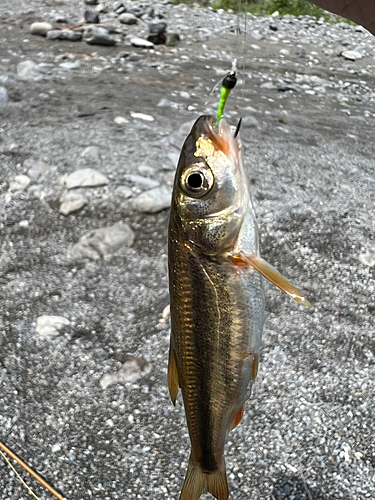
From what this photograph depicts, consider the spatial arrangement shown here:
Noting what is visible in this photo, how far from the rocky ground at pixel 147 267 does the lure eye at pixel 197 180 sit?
149cm

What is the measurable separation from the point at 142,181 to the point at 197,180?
338 cm

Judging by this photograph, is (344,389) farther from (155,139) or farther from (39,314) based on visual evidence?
(155,139)

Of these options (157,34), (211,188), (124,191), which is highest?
(211,188)

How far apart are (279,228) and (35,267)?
1.96 metres

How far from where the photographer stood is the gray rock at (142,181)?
5155 millimetres

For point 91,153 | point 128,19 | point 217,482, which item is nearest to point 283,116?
point 91,153

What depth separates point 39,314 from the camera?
4.19 m

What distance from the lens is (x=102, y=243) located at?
4695mm

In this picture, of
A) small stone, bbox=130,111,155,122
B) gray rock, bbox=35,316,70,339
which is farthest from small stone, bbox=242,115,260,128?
gray rock, bbox=35,316,70,339

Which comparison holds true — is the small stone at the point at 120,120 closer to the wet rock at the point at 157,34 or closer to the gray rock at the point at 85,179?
the gray rock at the point at 85,179

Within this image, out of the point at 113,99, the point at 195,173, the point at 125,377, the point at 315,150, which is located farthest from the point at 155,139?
the point at 195,173

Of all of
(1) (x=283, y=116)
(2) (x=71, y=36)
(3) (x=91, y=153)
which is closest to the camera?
(3) (x=91, y=153)

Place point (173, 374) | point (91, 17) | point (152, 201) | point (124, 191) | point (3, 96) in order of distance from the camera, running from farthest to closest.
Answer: point (91, 17) → point (3, 96) → point (124, 191) → point (152, 201) → point (173, 374)

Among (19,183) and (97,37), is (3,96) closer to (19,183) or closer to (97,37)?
(19,183)
